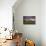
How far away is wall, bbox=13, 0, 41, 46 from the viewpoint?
5.02 m

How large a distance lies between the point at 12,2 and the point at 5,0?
0.90 ft

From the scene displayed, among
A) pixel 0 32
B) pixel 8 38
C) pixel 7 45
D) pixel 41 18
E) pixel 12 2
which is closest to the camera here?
pixel 7 45

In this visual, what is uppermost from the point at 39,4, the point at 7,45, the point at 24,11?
the point at 39,4

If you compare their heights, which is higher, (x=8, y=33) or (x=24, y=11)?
(x=24, y=11)

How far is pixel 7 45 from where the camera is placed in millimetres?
2797

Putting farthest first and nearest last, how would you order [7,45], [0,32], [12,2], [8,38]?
[12,2]
[0,32]
[8,38]
[7,45]

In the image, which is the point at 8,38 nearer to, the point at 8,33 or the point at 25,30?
the point at 8,33

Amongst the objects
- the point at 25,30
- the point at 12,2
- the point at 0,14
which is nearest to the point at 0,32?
the point at 0,14

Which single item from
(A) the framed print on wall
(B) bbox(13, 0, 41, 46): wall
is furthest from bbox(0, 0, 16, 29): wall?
(A) the framed print on wall

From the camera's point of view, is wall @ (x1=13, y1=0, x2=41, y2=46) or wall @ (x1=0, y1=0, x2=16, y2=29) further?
wall @ (x1=13, y1=0, x2=41, y2=46)

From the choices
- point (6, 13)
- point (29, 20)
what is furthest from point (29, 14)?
point (6, 13)

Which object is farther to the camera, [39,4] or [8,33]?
[39,4]

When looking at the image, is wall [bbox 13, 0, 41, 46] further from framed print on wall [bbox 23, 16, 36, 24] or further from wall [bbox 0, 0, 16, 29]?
wall [bbox 0, 0, 16, 29]

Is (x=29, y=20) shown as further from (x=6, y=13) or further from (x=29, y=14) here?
(x=6, y=13)
